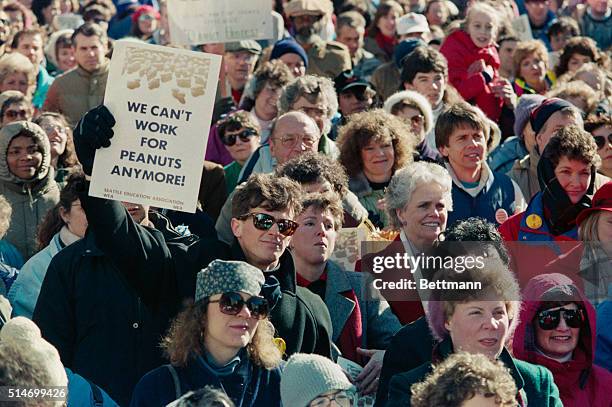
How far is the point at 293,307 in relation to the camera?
6.91 metres

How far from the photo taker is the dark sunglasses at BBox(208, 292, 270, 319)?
6.26m

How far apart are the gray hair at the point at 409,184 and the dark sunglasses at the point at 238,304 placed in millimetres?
1823

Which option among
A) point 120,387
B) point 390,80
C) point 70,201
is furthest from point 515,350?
point 390,80

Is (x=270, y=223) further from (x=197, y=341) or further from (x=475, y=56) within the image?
(x=475, y=56)

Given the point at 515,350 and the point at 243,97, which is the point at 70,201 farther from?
the point at 243,97

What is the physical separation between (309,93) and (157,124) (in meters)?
3.63

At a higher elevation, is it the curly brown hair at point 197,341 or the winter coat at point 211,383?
the curly brown hair at point 197,341

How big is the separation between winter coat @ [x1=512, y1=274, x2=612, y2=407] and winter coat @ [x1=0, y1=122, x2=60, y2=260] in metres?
3.44

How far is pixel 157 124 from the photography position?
252 inches

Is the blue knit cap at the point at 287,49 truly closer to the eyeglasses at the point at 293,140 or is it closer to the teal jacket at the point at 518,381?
the eyeglasses at the point at 293,140

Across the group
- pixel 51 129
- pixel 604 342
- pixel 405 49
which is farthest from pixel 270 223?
pixel 405 49

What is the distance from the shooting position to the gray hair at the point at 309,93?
9.98 meters

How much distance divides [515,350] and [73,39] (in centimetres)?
710

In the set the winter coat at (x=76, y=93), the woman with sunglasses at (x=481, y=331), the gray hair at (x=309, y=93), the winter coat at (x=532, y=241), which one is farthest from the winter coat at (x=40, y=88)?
the woman with sunglasses at (x=481, y=331)
